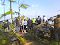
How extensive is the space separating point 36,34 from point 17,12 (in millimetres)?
1753

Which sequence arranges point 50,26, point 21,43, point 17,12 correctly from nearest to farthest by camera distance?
1. point 21,43
2. point 17,12
3. point 50,26

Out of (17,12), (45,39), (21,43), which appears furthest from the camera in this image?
(45,39)

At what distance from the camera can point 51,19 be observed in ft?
38.5

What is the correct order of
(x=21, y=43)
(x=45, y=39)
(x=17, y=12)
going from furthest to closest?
(x=45, y=39), (x=17, y=12), (x=21, y=43)

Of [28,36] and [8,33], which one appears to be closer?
[8,33]

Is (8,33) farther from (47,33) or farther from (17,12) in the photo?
(47,33)

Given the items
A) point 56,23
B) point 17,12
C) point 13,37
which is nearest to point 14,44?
point 13,37

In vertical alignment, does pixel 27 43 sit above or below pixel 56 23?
below

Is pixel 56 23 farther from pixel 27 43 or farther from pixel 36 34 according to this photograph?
pixel 27 43

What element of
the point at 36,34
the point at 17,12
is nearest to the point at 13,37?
the point at 17,12

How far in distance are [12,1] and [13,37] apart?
1.38 meters

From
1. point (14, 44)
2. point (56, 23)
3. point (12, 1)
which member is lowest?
point (14, 44)

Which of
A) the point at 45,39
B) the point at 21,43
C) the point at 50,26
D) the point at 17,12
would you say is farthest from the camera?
the point at 50,26

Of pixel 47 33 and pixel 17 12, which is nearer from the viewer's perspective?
pixel 17 12
